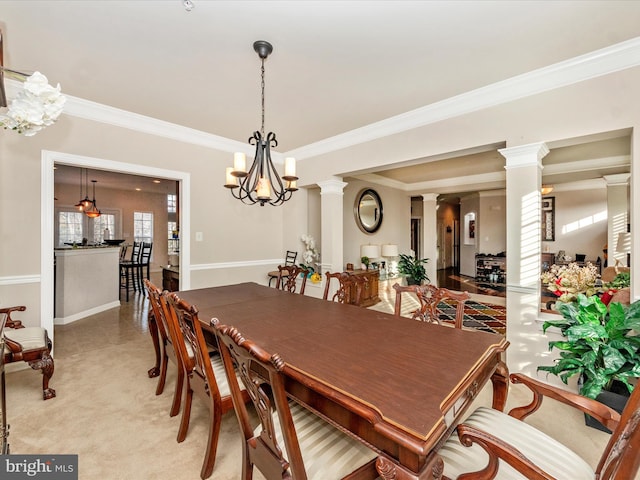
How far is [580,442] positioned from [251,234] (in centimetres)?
397

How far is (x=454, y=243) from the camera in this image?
10.7 m

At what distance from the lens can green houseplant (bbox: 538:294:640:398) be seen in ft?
5.49

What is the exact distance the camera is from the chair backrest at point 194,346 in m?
1.32

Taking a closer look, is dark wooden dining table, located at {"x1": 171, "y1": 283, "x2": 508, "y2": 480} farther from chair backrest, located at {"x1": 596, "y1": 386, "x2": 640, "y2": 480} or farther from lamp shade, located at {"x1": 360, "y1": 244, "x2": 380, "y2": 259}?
lamp shade, located at {"x1": 360, "y1": 244, "x2": 380, "y2": 259}

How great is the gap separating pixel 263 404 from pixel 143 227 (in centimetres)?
991

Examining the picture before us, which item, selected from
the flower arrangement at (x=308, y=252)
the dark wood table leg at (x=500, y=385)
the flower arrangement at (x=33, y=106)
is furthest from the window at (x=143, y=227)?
the dark wood table leg at (x=500, y=385)

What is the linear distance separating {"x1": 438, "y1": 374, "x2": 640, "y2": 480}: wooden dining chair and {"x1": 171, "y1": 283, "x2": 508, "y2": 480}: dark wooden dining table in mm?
123

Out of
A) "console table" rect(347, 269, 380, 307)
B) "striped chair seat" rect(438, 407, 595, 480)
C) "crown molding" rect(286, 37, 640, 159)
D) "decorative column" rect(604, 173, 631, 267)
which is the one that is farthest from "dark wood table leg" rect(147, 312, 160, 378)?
"decorative column" rect(604, 173, 631, 267)

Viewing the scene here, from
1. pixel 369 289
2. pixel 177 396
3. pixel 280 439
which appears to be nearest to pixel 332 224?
pixel 369 289

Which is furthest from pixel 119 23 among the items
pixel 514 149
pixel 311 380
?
pixel 514 149

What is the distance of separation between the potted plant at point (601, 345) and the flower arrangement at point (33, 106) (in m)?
2.76

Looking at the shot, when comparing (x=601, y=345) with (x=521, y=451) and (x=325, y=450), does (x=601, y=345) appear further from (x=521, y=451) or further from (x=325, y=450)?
(x=325, y=450)

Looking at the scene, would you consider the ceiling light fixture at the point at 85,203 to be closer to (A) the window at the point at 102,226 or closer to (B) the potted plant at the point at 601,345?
(A) the window at the point at 102,226

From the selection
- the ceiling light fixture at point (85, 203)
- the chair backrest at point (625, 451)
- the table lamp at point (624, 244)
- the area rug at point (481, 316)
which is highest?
the ceiling light fixture at point (85, 203)
